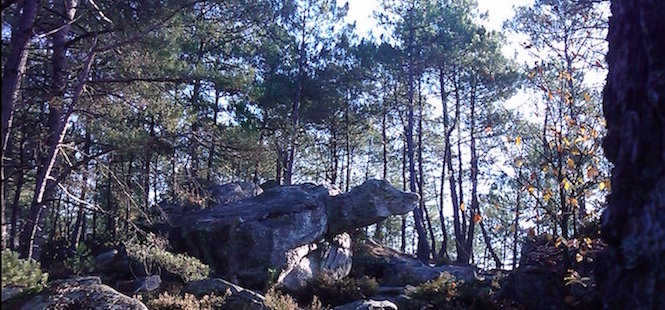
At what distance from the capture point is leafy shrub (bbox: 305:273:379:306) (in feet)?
42.2

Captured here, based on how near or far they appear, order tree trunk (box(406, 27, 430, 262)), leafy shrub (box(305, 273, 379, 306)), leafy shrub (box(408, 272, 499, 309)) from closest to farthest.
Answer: leafy shrub (box(408, 272, 499, 309)), leafy shrub (box(305, 273, 379, 306)), tree trunk (box(406, 27, 430, 262))

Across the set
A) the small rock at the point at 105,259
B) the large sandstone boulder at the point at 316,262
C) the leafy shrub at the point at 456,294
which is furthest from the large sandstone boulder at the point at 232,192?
the leafy shrub at the point at 456,294

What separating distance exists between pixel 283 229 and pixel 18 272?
31.9ft

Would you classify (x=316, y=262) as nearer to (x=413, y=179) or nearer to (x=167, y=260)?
(x=167, y=260)

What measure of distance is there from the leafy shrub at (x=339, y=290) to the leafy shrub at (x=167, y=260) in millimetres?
2690

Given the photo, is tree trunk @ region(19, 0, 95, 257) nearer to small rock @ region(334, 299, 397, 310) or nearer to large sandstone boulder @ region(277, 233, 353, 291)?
small rock @ region(334, 299, 397, 310)

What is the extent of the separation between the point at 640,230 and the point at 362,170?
27.0 meters

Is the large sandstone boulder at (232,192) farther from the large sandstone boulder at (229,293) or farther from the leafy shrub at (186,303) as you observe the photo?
the leafy shrub at (186,303)

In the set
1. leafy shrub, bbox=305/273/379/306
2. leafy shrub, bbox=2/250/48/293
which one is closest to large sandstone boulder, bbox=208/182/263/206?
leafy shrub, bbox=305/273/379/306

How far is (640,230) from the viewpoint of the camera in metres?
3.54

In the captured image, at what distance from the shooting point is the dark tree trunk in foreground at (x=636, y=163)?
3.43 m

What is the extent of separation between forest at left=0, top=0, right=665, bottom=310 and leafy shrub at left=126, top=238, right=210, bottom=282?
2.4 inches

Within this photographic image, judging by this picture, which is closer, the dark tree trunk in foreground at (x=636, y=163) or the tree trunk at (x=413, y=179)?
the dark tree trunk in foreground at (x=636, y=163)

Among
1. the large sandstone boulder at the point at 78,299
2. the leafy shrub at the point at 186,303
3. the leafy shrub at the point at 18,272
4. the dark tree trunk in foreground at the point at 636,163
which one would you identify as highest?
the dark tree trunk in foreground at the point at 636,163
